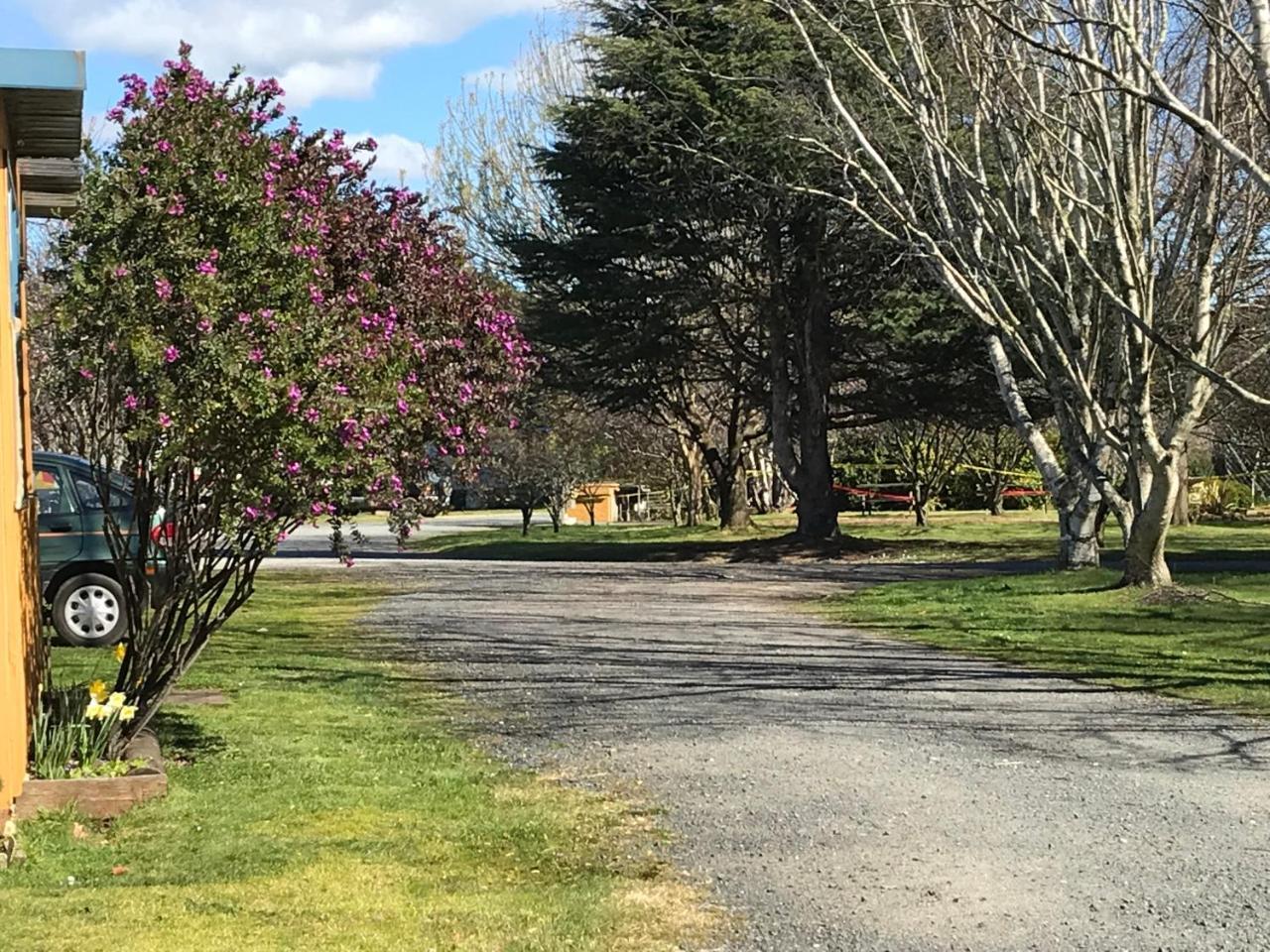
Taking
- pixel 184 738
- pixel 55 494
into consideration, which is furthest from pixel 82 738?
pixel 55 494

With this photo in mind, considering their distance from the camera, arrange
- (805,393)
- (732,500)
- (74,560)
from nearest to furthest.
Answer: (74,560)
(805,393)
(732,500)

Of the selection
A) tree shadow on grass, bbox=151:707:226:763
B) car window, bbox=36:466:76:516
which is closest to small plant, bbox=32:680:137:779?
tree shadow on grass, bbox=151:707:226:763

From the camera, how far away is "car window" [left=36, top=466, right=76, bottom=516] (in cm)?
1455

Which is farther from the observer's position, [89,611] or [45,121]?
[89,611]

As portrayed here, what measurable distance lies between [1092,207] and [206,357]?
11.4 m

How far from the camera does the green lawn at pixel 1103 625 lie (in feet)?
39.9

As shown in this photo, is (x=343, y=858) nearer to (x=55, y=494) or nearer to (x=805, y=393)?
(x=55, y=494)

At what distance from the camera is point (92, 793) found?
749cm

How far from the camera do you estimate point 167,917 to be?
5.68 meters

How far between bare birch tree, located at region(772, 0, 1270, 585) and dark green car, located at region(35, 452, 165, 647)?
857cm

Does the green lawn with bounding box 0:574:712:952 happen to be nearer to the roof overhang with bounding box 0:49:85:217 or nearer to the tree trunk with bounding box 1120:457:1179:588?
the roof overhang with bounding box 0:49:85:217

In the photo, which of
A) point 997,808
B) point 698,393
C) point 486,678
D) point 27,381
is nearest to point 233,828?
point 27,381

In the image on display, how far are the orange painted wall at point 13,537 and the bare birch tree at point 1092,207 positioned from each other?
32.7 feet

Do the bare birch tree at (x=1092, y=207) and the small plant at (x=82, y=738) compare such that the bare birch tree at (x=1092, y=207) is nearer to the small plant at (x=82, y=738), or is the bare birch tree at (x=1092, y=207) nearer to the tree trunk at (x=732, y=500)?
the small plant at (x=82, y=738)
